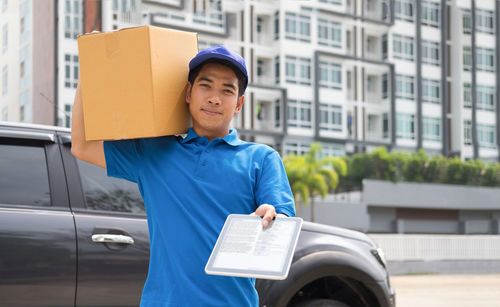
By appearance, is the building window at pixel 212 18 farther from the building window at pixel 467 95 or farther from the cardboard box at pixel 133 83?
the cardboard box at pixel 133 83

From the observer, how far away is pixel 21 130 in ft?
12.6

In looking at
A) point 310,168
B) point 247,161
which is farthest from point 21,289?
point 310,168

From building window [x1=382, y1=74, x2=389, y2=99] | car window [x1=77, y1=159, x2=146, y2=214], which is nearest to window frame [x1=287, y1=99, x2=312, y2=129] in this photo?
building window [x1=382, y1=74, x2=389, y2=99]

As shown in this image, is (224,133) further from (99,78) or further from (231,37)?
(231,37)

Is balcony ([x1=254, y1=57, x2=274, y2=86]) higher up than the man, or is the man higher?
balcony ([x1=254, y1=57, x2=274, y2=86])

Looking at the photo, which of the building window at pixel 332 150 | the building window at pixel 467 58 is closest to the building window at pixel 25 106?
the building window at pixel 332 150

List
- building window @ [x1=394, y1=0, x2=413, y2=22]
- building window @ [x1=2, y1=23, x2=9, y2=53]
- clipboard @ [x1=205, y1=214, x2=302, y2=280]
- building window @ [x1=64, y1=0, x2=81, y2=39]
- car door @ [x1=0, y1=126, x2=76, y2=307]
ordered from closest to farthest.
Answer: clipboard @ [x1=205, y1=214, x2=302, y2=280] → car door @ [x1=0, y1=126, x2=76, y2=307] → building window @ [x1=2, y1=23, x2=9, y2=53] → building window @ [x1=64, y1=0, x2=81, y2=39] → building window @ [x1=394, y1=0, x2=413, y2=22]

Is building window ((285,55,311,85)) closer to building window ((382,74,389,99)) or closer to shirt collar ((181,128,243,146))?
building window ((382,74,389,99))

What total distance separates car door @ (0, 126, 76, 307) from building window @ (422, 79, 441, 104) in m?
49.3

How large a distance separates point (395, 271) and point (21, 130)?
1730 cm

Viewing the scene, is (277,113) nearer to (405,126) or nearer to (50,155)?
(405,126)

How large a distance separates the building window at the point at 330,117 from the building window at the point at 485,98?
13847 millimetres

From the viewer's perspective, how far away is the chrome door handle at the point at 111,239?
12.3 feet

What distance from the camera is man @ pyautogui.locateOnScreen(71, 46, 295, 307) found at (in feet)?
6.99
